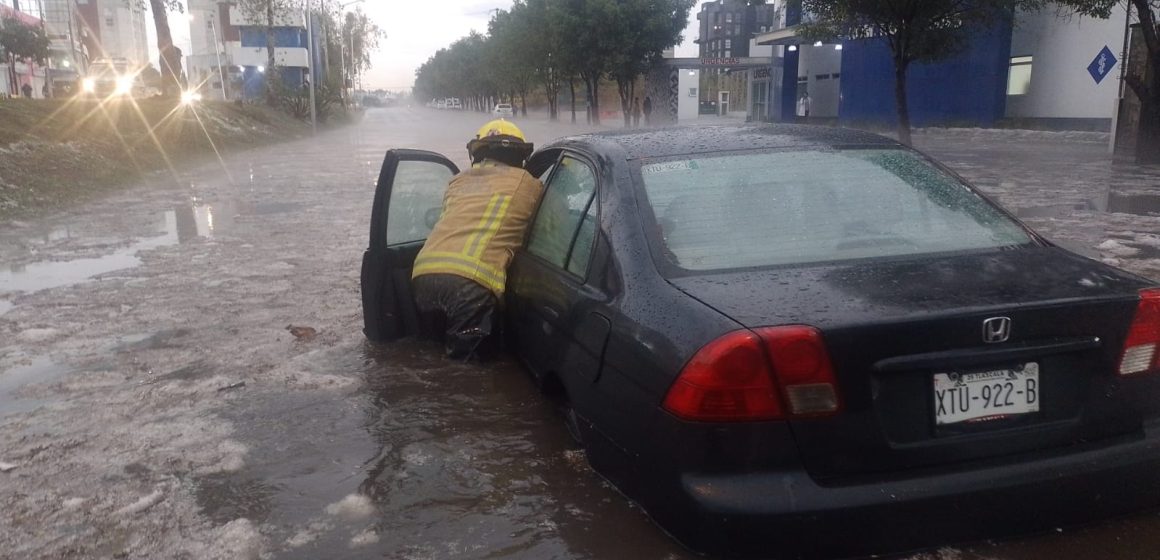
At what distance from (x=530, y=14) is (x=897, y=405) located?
51895mm

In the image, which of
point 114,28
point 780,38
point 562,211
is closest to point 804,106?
point 780,38

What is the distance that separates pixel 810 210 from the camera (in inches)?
132

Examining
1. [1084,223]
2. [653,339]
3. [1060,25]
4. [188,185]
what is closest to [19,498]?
[653,339]

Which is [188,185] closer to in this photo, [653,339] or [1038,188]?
[1038,188]

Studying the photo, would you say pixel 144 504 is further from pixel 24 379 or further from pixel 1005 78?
pixel 1005 78

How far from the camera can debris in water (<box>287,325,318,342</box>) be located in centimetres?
579

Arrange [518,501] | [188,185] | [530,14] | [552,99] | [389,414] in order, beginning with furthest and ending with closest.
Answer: [552,99], [530,14], [188,185], [389,414], [518,501]

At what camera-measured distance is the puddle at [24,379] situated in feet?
15.0

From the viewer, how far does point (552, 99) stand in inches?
2630

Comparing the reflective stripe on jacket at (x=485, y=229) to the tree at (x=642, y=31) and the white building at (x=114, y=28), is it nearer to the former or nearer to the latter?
the tree at (x=642, y=31)

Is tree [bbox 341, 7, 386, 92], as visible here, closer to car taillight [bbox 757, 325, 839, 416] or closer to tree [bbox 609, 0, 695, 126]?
tree [bbox 609, 0, 695, 126]

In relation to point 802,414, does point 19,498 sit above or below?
below

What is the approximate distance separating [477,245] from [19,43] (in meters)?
59.1

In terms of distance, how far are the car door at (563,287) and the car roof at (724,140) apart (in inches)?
6.8
